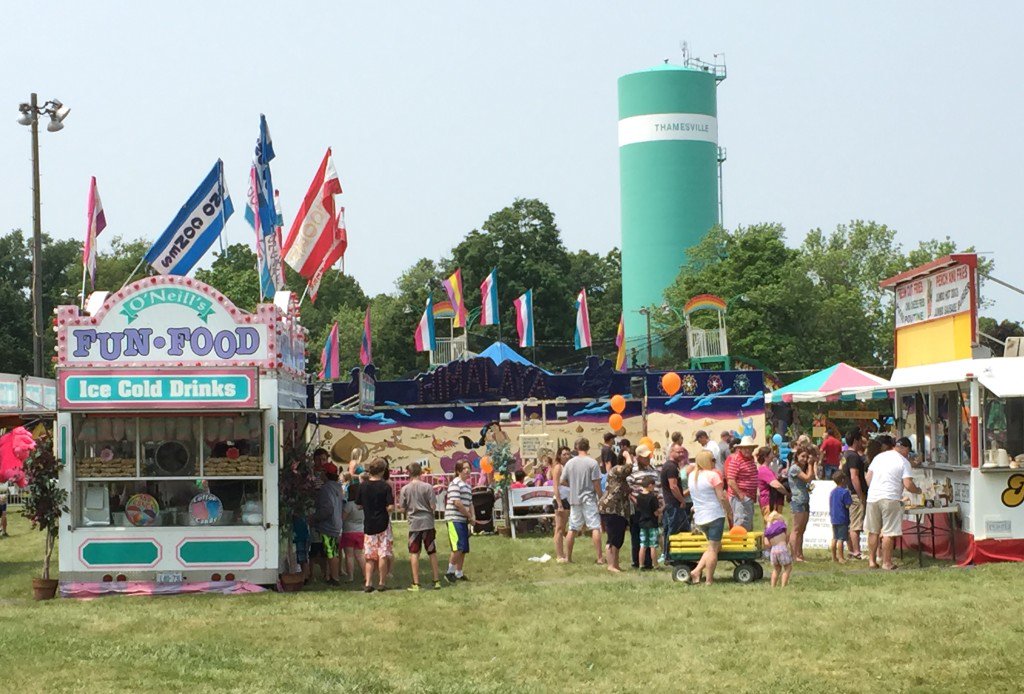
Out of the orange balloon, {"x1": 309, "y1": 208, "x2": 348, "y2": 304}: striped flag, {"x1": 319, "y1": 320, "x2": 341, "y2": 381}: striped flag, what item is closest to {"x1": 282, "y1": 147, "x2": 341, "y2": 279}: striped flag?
{"x1": 309, "y1": 208, "x2": 348, "y2": 304}: striped flag

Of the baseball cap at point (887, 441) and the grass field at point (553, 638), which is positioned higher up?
the baseball cap at point (887, 441)

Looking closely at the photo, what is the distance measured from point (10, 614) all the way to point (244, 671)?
515 cm

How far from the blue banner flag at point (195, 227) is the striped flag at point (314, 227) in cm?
156

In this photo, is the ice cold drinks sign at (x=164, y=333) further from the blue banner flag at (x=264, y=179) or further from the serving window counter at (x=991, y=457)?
the serving window counter at (x=991, y=457)

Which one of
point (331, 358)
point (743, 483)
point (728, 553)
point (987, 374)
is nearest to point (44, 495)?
point (728, 553)

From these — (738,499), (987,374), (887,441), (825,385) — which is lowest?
(738,499)

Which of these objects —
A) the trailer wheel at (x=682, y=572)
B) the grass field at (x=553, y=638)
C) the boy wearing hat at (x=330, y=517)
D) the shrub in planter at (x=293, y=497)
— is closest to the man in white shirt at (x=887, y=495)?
the grass field at (x=553, y=638)

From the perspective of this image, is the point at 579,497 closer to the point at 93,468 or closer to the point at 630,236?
the point at 93,468

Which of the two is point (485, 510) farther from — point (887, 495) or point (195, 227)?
point (887, 495)

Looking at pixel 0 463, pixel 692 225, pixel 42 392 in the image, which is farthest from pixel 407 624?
pixel 692 225

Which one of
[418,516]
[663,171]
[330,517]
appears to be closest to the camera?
[418,516]

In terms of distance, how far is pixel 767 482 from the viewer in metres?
19.2

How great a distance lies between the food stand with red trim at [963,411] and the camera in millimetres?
18406

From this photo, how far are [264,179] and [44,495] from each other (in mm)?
5358
